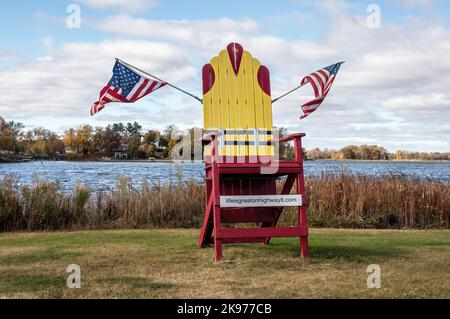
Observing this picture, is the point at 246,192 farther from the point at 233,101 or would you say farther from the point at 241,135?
the point at 233,101

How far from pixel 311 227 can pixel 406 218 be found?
5.19 ft

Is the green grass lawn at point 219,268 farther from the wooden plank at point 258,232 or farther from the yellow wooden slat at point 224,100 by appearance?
the yellow wooden slat at point 224,100

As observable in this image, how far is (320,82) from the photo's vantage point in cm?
537

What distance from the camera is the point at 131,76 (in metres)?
5.11

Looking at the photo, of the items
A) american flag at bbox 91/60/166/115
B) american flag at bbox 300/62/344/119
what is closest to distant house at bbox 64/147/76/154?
american flag at bbox 91/60/166/115

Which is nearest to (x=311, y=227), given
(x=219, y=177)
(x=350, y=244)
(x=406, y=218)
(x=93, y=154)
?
(x=406, y=218)

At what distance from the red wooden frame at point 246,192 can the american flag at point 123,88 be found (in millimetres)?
841

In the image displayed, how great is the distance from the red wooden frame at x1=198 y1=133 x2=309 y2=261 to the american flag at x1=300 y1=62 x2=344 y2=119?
20.9 inches

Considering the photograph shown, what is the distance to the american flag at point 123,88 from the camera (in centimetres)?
507

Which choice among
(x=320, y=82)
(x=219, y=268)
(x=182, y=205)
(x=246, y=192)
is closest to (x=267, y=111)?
(x=320, y=82)

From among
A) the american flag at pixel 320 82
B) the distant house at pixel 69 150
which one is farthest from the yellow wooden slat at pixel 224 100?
the distant house at pixel 69 150

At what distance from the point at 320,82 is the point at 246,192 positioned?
1.32 meters

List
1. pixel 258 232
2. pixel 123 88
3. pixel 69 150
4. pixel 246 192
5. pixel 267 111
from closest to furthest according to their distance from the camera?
pixel 258 232
pixel 123 88
pixel 246 192
pixel 267 111
pixel 69 150
